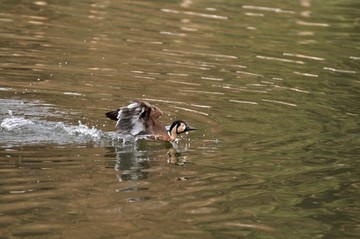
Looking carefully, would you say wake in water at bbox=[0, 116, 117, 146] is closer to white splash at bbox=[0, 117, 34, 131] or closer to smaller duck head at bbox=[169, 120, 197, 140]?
white splash at bbox=[0, 117, 34, 131]

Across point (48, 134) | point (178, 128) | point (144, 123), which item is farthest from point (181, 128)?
point (48, 134)

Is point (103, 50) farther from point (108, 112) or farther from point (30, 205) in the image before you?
point (30, 205)

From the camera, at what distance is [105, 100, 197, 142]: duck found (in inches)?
525

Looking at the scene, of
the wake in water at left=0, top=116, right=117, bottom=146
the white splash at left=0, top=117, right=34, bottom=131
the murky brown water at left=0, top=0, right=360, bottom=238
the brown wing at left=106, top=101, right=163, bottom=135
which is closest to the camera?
the murky brown water at left=0, top=0, right=360, bottom=238

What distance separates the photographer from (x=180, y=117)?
14656mm

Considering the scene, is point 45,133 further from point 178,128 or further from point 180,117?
point 180,117

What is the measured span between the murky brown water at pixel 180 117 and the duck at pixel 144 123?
248 millimetres

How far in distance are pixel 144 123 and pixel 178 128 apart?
51 centimetres

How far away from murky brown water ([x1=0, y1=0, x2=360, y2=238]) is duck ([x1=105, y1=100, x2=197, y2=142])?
0.81 feet

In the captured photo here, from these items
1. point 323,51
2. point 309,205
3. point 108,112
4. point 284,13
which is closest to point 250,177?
point 309,205

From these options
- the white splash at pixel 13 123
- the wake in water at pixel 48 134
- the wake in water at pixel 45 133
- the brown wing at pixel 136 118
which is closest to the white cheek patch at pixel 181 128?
the wake in water at pixel 48 134

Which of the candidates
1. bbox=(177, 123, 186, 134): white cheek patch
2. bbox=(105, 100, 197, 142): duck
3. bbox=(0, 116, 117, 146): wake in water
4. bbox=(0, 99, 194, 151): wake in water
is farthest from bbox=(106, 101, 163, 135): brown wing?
bbox=(177, 123, 186, 134): white cheek patch

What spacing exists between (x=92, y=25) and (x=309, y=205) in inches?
482

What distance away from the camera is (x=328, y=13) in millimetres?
25766
